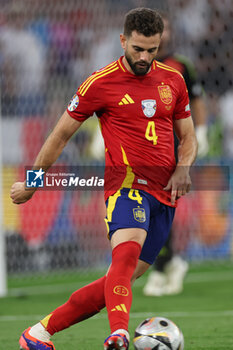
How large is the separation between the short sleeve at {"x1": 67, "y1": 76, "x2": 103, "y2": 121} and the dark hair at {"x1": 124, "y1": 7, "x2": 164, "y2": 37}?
332 millimetres

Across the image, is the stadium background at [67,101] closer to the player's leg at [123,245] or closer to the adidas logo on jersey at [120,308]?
the player's leg at [123,245]

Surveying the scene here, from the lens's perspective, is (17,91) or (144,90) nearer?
(144,90)

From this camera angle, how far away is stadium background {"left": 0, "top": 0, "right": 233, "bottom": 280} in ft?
28.8

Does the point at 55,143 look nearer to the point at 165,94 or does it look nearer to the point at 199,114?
the point at 165,94

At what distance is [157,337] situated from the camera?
3779mm

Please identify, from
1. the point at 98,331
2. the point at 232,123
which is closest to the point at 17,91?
the point at 232,123

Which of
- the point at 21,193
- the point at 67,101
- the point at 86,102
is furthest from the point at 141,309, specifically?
the point at 67,101

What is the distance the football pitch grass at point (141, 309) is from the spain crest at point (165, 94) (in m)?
1.44

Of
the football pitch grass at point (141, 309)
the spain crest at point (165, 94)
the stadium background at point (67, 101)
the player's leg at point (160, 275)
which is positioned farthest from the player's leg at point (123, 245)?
the stadium background at point (67, 101)

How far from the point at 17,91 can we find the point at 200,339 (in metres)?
4.71

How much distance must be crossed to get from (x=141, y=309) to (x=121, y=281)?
2.64 metres

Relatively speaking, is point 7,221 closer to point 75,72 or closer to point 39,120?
point 39,120

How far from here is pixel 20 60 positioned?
9.28m

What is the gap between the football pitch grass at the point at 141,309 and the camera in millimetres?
4844
